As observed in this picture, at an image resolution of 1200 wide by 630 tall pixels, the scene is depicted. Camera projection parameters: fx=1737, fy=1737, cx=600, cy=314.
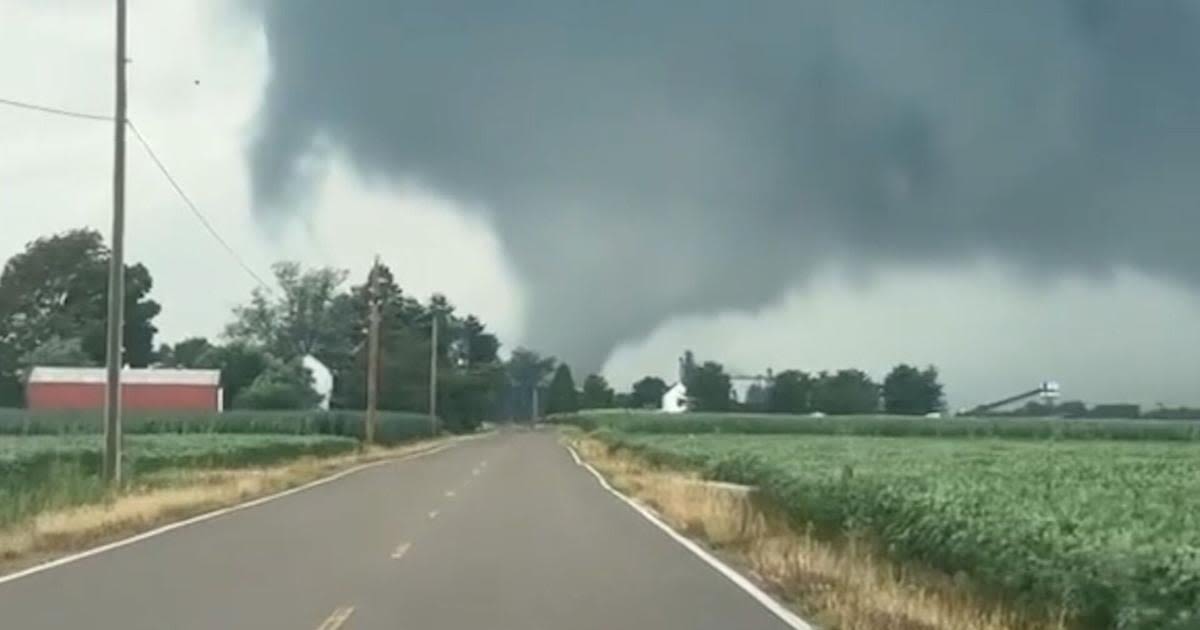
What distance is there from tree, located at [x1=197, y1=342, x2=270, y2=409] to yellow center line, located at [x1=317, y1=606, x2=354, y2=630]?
117 metres

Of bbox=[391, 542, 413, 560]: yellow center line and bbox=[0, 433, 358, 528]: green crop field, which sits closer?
bbox=[391, 542, 413, 560]: yellow center line

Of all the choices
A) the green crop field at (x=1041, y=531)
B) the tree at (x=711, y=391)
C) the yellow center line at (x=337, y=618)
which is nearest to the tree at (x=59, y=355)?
the tree at (x=711, y=391)

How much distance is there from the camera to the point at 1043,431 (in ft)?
335

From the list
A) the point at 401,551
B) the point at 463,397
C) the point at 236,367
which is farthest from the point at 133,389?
the point at 401,551

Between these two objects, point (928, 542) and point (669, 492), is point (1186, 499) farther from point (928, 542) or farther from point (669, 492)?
point (669, 492)

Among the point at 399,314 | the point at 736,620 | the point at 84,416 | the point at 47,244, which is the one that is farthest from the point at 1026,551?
the point at 399,314

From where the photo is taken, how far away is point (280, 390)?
124 m

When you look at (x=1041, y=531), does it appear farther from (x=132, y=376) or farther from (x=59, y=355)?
(x=59, y=355)

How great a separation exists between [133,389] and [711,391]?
64.4m

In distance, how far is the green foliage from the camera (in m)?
100

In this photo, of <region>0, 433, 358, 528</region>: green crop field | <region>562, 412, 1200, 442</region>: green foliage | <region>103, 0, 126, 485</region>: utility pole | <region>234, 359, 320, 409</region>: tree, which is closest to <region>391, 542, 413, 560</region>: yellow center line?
<region>0, 433, 358, 528</region>: green crop field

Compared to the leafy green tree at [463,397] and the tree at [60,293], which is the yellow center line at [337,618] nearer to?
the tree at [60,293]

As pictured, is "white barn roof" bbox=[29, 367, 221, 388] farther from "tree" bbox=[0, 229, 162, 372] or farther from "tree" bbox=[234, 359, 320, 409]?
"tree" bbox=[0, 229, 162, 372]

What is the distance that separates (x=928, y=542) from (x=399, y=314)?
180358mm
